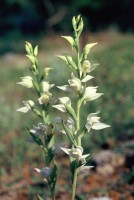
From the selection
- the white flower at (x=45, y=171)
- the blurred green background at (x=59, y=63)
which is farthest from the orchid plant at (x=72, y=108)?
the blurred green background at (x=59, y=63)

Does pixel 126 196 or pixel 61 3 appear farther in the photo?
pixel 61 3

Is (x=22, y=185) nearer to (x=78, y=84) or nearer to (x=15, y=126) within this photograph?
(x=78, y=84)

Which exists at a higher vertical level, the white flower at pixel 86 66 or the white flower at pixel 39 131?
the white flower at pixel 86 66

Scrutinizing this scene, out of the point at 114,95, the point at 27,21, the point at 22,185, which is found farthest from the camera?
the point at 27,21

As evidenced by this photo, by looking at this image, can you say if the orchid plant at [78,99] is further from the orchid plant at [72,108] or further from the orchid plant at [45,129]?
the orchid plant at [45,129]

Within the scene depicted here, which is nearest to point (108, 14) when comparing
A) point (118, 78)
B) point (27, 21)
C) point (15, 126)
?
point (27, 21)

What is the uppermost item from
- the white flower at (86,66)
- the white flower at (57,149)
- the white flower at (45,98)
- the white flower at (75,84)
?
the white flower at (86,66)

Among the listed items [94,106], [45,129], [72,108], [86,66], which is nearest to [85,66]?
[86,66]

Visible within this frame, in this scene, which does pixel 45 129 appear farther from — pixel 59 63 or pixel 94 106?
pixel 59 63
